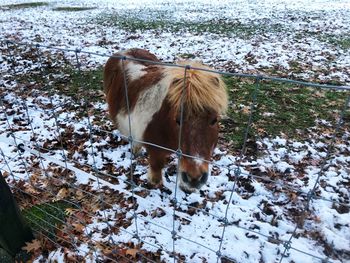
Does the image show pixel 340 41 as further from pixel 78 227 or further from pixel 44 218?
pixel 44 218

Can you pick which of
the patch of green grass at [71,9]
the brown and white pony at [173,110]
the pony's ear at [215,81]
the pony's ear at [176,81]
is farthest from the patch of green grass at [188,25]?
the pony's ear at [176,81]

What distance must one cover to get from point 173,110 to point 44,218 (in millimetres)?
1965

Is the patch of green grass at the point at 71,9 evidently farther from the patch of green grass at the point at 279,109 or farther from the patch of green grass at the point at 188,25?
the patch of green grass at the point at 279,109

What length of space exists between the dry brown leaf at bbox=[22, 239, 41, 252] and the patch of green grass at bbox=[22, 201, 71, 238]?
0.49ft

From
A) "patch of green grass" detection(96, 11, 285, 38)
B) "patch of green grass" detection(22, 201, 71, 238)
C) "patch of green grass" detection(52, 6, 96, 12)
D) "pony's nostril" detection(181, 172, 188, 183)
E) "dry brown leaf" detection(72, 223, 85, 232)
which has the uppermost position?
"patch of green grass" detection(52, 6, 96, 12)

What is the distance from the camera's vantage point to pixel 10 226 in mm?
2441

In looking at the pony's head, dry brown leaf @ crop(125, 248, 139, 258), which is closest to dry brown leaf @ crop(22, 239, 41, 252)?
dry brown leaf @ crop(125, 248, 139, 258)

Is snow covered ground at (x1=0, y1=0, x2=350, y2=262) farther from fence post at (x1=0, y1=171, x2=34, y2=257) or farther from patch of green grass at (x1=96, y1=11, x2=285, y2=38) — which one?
patch of green grass at (x1=96, y1=11, x2=285, y2=38)

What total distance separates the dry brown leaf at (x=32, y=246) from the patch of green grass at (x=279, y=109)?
3.05 metres

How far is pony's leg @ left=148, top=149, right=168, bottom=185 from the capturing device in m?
3.34

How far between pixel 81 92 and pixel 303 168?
4676 mm

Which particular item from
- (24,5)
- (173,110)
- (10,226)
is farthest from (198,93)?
(24,5)

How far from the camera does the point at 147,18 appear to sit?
13.7m

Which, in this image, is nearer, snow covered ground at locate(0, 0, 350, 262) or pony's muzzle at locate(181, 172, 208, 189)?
pony's muzzle at locate(181, 172, 208, 189)
